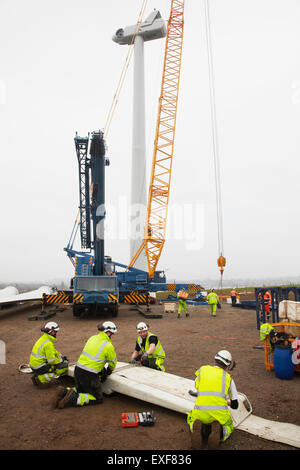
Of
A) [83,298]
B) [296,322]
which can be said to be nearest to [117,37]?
[83,298]

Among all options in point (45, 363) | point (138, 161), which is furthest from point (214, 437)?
point (138, 161)

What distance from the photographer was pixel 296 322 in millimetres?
7461

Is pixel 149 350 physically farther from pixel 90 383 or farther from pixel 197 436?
pixel 197 436

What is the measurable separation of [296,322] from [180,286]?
61.4ft

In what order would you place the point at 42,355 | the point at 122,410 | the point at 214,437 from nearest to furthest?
the point at 214,437, the point at 122,410, the point at 42,355

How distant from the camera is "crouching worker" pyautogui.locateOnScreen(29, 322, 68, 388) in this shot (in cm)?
628

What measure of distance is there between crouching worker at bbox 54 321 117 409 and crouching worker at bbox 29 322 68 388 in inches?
38.1

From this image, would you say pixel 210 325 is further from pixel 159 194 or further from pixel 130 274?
pixel 159 194

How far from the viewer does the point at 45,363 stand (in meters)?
6.30

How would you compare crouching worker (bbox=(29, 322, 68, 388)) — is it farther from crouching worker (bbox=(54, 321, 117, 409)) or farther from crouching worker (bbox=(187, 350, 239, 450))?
crouching worker (bbox=(187, 350, 239, 450))

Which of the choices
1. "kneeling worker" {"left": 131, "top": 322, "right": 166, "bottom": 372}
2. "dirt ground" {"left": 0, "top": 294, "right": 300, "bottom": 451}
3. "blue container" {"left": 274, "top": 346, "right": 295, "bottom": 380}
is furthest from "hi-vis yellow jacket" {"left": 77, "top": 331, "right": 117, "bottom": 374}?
"blue container" {"left": 274, "top": 346, "right": 295, "bottom": 380}

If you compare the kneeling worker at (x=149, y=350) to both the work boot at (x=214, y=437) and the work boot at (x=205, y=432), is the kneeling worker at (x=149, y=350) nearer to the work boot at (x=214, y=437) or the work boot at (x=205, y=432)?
the work boot at (x=205, y=432)

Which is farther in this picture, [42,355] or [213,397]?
[42,355]

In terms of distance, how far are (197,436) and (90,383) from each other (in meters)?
2.28
